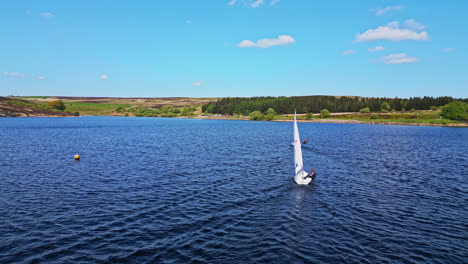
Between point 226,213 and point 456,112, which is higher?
point 456,112

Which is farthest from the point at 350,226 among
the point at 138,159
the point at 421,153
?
the point at 421,153

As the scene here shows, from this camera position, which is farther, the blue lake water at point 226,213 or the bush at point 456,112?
the bush at point 456,112

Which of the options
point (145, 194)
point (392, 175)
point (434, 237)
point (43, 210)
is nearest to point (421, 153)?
point (392, 175)

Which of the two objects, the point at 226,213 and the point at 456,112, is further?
the point at 456,112

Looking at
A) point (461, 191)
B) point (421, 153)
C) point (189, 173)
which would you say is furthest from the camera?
point (421, 153)

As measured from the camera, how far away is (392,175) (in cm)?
4347

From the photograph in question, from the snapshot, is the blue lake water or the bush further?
the bush

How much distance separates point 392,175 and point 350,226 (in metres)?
24.2

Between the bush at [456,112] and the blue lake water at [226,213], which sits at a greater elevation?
the bush at [456,112]

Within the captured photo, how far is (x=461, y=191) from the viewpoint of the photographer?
35.1 metres

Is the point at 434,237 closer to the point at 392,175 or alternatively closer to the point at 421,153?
the point at 392,175

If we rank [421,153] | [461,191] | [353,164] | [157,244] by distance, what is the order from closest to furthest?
[157,244], [461,191], [353,164], [421,153]

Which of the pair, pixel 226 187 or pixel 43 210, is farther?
pixel 226 187

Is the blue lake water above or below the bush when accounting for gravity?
below
